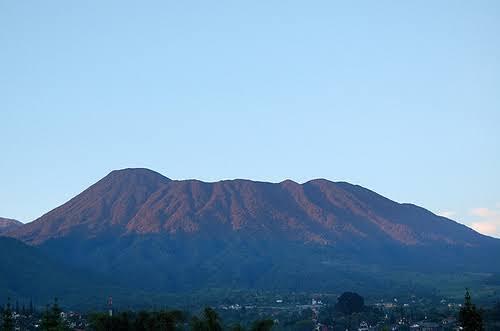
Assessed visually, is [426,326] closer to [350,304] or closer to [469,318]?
[350,304]

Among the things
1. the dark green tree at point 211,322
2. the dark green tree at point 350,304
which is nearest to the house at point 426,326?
the dark green tree at point 350,304

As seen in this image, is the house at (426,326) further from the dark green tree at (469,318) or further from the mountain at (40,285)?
the mountain at (40,285)

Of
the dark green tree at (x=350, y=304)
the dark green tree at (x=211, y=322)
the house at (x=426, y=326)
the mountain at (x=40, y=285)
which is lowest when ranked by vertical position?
the house at (x=426, y=326)

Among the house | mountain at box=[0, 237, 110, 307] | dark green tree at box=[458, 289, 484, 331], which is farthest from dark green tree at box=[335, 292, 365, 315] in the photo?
dark green tree at box=[458, 289, 484, 331]

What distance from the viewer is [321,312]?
145125 millimetres

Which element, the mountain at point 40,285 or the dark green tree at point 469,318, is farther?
the mountain at point 40,285

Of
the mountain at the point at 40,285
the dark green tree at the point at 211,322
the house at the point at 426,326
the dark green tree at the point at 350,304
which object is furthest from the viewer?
the mountain at the point at 40,285

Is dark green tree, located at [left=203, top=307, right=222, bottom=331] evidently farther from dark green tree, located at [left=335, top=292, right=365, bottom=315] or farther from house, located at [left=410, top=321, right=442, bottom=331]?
dark green tree, located at [left=335, top=292, right=365, bottom=315]

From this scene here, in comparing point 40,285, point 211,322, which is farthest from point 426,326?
point 40,285

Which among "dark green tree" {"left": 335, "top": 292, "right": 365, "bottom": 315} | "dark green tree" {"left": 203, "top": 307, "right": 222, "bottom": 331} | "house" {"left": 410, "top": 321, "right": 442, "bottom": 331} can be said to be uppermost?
"dark green tree" {"left": 335, "top": 292, "right": 365, "bottom": 315}

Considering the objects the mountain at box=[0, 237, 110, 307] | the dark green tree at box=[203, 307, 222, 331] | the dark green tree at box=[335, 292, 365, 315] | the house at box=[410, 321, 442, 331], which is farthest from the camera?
the mountain at box=[0, 237, 110, 307]

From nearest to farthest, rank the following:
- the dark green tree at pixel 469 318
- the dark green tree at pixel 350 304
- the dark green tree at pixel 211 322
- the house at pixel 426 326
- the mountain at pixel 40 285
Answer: the dark green tree at pixel 469 318 < the dark green tree at pixel 211 322 < the house at pixel 426 326 < the dark green tree at pixel 350 304 < the mountain at pixel 40 285

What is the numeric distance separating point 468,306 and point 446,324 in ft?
201

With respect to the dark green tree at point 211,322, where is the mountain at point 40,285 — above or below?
above
